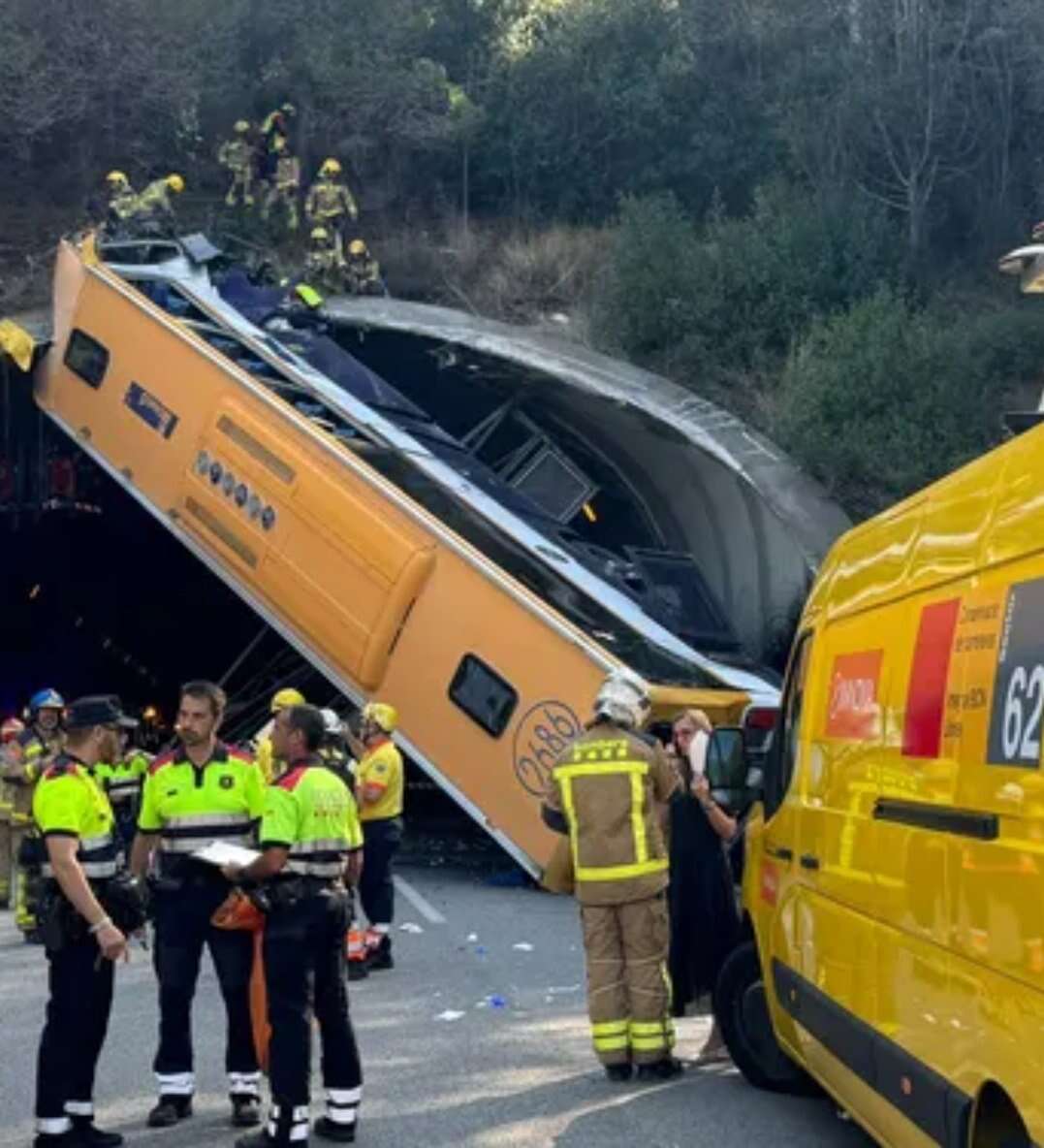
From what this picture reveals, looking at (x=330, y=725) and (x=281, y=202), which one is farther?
(x=281, y=202)

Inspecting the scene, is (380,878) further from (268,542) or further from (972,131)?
(972,131)

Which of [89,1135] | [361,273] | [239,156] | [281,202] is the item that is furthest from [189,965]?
[239,156]

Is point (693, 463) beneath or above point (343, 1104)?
above

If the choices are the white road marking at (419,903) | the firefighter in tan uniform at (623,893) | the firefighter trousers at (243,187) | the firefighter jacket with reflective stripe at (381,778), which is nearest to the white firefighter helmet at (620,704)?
the firefighter in tan uniform at (623,893)

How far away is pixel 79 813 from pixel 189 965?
80 cm

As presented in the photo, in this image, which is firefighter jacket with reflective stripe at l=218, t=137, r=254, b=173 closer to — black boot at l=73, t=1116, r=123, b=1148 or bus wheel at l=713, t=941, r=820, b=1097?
bus wheel at l=713, t=941, r=820, b=1097

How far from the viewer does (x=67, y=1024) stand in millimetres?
6086

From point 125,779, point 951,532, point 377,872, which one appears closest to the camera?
point 951,532

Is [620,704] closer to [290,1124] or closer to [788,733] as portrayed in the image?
[788,733]

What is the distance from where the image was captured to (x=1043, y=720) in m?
3.84

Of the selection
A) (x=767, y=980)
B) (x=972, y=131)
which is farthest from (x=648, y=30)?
(x=767, y=980)

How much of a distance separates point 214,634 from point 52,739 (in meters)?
12.3

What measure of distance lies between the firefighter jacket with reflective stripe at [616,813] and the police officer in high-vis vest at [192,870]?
59.6 inches

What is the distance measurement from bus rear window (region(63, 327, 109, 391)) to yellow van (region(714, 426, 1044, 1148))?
431 inches
